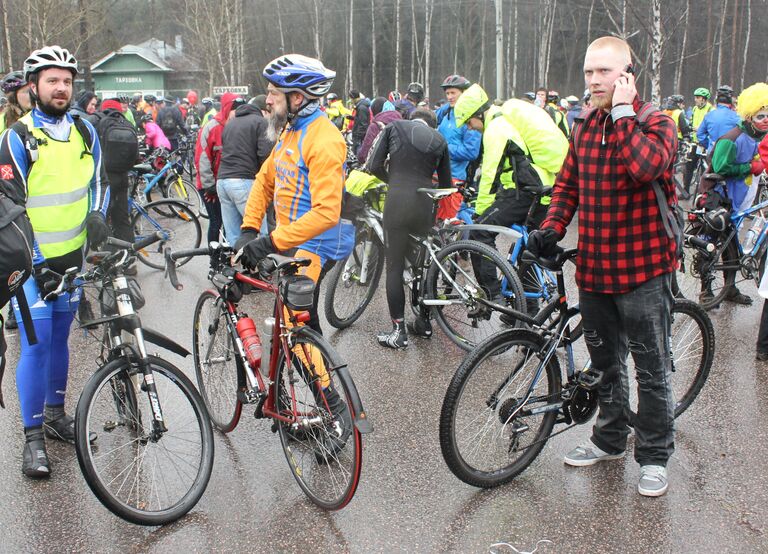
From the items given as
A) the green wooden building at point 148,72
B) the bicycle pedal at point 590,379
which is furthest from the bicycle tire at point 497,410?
the green wooden building at point 148,72

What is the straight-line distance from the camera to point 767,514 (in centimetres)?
328

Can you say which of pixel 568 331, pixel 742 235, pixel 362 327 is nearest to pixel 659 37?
pixel 742 235

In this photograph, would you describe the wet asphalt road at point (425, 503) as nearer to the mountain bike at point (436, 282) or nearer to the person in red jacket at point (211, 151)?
the mountain bike at point (436, 282)

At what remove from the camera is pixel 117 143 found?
23.5 feet

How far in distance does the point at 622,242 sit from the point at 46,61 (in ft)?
9.65

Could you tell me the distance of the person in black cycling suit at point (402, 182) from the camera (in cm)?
546

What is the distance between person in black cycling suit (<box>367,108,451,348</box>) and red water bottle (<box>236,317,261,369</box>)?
6.66ft

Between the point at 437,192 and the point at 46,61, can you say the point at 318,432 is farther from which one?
the point at 437,192

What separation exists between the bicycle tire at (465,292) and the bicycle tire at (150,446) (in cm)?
253

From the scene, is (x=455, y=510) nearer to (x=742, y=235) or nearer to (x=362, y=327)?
(x=362, y=327)

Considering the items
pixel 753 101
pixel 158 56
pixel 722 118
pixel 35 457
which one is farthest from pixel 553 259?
pixel 158 56

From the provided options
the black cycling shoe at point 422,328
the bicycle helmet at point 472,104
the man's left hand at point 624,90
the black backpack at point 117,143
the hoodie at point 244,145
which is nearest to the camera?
the man's left hand at point 624,90

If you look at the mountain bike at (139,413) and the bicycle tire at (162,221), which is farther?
the bicycle tire at (162,221)

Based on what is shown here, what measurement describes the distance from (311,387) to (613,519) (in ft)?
4.93
